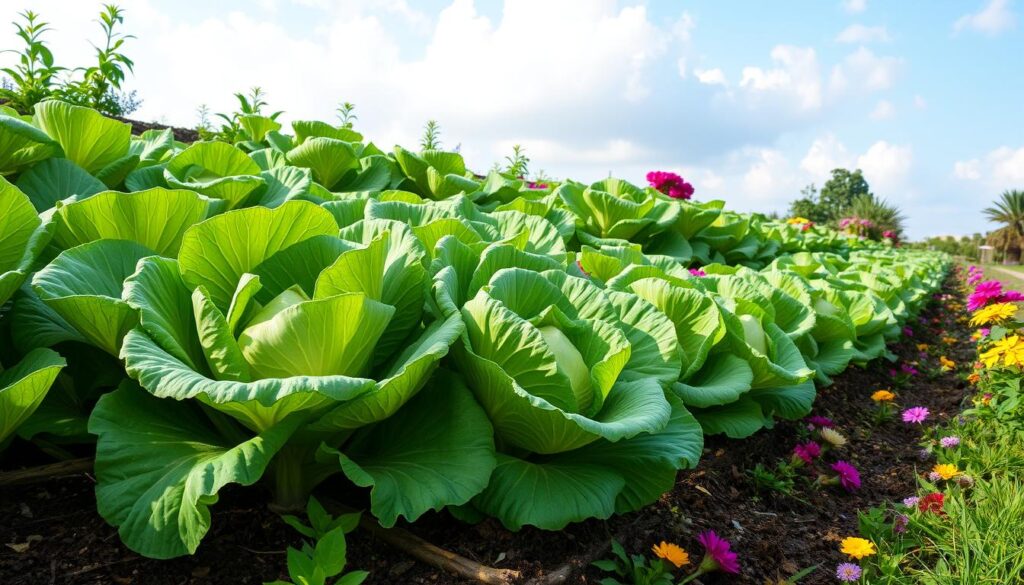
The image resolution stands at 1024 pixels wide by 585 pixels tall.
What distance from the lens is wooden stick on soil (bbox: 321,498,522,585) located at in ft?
4.46

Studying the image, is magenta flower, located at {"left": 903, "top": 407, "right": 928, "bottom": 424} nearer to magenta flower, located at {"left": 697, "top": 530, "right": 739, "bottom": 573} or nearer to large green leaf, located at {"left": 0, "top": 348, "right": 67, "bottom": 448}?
magenta flower, located at {"left": 697, "top": 530, "right": 739, "bottom": 573}

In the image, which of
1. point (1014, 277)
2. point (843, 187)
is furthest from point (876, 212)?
point (843, 187)

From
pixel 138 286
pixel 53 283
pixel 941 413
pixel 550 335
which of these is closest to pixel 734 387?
pixel 550 335

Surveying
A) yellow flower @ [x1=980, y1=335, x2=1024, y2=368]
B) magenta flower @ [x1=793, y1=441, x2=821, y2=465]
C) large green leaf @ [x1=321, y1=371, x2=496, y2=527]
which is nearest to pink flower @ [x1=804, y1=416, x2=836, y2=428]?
magenta flower @ [x1=793, y1=441, x2=821, y2=465]

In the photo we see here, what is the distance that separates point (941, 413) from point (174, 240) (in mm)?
4028

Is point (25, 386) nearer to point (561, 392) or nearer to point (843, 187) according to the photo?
point (561, 392)

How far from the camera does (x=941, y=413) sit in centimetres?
392

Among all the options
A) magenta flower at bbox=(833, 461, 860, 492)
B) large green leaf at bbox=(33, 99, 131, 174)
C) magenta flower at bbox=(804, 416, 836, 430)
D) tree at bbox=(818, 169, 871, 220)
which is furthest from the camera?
tree at bbox=(818, 169, 871, 220)

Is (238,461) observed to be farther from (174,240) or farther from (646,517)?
(646,517)

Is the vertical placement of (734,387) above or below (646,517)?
above

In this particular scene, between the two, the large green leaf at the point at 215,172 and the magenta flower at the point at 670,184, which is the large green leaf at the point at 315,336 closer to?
the large green leaf at the point at 215,172

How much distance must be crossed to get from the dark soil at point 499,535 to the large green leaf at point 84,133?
1.29 m

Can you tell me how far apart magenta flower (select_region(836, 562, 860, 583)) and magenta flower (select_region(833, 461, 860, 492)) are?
732 mm

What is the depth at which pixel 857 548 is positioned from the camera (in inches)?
77.4
